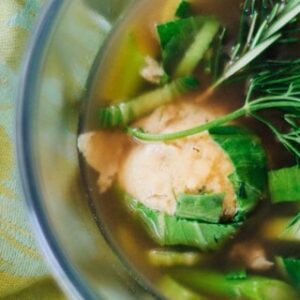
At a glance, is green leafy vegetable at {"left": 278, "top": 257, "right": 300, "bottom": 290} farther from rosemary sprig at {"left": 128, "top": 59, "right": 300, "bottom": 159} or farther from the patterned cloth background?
the patterned cloth background

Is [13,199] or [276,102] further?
[13,199]

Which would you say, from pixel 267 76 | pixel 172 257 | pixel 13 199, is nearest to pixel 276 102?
pixel 267 76

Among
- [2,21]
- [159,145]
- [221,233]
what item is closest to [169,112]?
[159,145]

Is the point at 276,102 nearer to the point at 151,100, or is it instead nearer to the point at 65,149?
the point at 151,100

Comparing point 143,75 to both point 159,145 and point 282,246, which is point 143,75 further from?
point 282,246

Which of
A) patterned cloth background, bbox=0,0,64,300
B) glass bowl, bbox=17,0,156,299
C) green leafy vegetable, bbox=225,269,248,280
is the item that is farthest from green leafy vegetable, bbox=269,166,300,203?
patterned cloth background, bbox=0,0,64,300

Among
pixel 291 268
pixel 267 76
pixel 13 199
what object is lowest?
pixel 13 199

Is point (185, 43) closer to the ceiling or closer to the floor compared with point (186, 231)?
closer to the ceiling
